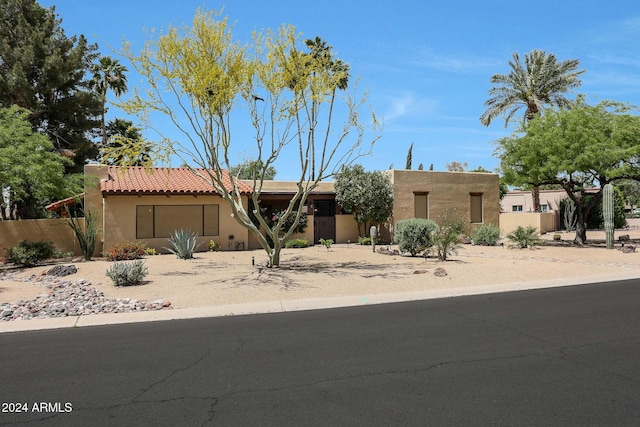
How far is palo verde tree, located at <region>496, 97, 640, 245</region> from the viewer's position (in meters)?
23.4

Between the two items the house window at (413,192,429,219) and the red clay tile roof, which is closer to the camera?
the red clay tile roof

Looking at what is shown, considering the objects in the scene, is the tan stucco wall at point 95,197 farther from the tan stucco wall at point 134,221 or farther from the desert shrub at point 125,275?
the desert shrub at point 125,275

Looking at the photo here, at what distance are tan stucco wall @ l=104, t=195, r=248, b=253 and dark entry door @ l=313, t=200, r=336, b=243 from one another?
4.36 metres

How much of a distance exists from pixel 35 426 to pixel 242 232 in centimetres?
2057

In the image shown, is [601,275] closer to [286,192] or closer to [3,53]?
[286,192]

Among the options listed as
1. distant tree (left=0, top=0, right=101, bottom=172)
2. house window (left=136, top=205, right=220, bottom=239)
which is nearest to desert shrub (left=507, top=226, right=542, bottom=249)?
house window (left=136, top=205, right=220, bottom=239)

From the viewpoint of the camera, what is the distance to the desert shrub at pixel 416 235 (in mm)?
20078

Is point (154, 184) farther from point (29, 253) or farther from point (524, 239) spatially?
point (524, 239)

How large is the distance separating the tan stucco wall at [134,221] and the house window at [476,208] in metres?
14.2

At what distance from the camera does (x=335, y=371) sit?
20.0 ft

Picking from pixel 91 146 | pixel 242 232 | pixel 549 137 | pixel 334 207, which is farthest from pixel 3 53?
pixel 549 137

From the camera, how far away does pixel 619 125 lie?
2489 cm

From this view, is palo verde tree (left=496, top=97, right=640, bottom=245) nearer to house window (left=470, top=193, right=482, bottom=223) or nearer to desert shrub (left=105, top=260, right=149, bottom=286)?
house window (left=470, top=193, right=482, bottom=223)

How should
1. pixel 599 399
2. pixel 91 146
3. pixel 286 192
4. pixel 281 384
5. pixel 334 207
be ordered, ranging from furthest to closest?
pixel 91 146
pixel 334 207
pixel 286 192
pixel 281 384
pixel 599 399
